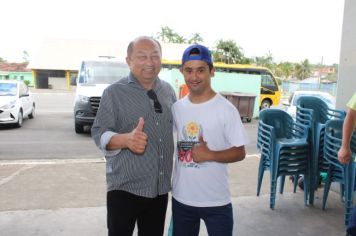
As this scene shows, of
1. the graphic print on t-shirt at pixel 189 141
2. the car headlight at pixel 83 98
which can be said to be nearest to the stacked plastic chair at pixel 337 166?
the graphic print on t-shirt at pixel 189 141

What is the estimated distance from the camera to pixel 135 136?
1.92 meters

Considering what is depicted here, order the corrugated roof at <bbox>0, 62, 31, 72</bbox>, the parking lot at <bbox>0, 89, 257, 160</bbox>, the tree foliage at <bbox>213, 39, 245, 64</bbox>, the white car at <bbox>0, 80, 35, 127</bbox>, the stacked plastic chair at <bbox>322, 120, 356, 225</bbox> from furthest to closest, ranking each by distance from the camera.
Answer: the corrugated roof at <bbox>0, 62, 31, 72</bbox> < the tree foliage at <bbox>213, 39, 245, 64</bbox> < the white car at <bbox>0, 80, 35, 127</bbox> < the parking lot at <bbox>0, 89, 257, 160</bbox> < the stacked plastic chair at <bbox>322, 120, 356, 225</bbox>

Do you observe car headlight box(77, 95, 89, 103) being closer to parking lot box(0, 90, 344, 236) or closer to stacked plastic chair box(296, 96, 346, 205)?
parking lot box(0, 90, 344, 236)

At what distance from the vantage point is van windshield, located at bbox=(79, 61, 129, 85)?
33.1ft

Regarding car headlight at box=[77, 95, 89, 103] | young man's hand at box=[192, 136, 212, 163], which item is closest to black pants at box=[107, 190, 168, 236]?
young man's hand at box=[192, 136, 212, 163]

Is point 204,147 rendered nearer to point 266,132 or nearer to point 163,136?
point 163,136

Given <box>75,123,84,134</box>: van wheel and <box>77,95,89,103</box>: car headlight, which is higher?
<box>77,95,89,103</box>: car headlight

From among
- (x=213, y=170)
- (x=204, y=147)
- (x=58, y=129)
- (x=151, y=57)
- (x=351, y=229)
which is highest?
(x=151, y=57)

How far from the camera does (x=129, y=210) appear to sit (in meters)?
2.15

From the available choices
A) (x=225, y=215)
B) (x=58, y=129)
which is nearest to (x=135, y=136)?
(x=225, y=215)

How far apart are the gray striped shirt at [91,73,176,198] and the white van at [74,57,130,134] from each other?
7.30 metres

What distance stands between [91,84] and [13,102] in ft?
7.92

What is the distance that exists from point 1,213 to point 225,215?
2902mm

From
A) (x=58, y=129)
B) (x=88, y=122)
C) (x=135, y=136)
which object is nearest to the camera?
(x=135, y=136)
